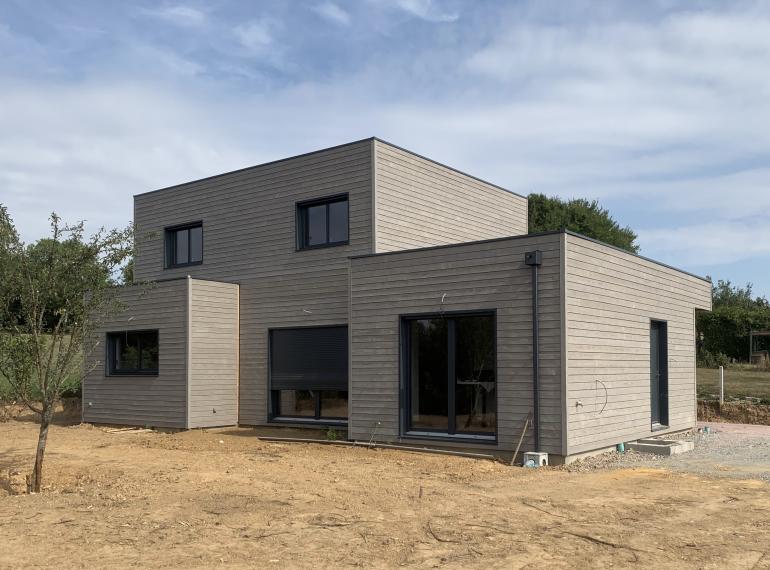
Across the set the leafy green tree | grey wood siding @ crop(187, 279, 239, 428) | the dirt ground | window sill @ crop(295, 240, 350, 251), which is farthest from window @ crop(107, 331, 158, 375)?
the leafy green tree

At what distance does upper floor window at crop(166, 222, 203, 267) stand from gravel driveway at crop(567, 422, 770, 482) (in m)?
10.2

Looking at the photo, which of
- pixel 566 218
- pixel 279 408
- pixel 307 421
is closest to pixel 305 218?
pixel 279 408

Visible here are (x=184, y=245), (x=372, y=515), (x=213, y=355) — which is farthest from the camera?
(x=184, y=245)

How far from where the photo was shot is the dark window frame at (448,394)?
1127cm

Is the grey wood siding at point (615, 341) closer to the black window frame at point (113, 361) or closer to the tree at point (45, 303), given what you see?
the tree at point (45, 303)

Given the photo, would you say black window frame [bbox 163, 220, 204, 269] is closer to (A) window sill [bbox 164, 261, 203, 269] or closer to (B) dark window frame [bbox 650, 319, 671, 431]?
(A) window sill [bbox 164, 261, 203, 269]

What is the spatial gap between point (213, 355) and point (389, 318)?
4.89 meters

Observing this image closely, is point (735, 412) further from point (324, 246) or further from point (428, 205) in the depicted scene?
point (324, 246)

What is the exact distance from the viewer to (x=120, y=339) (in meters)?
16.8

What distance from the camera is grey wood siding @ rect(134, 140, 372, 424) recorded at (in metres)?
14.4

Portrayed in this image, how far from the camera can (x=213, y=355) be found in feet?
50.9

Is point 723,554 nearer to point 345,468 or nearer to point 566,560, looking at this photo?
point 566,560

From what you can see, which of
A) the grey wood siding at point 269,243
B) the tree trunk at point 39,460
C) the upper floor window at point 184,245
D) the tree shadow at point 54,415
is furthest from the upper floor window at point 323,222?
the tree shadow at point 54,415

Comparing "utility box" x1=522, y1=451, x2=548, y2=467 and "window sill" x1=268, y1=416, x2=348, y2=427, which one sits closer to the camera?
"utility box" x1=522, y1=451, x2=548, y2=467
